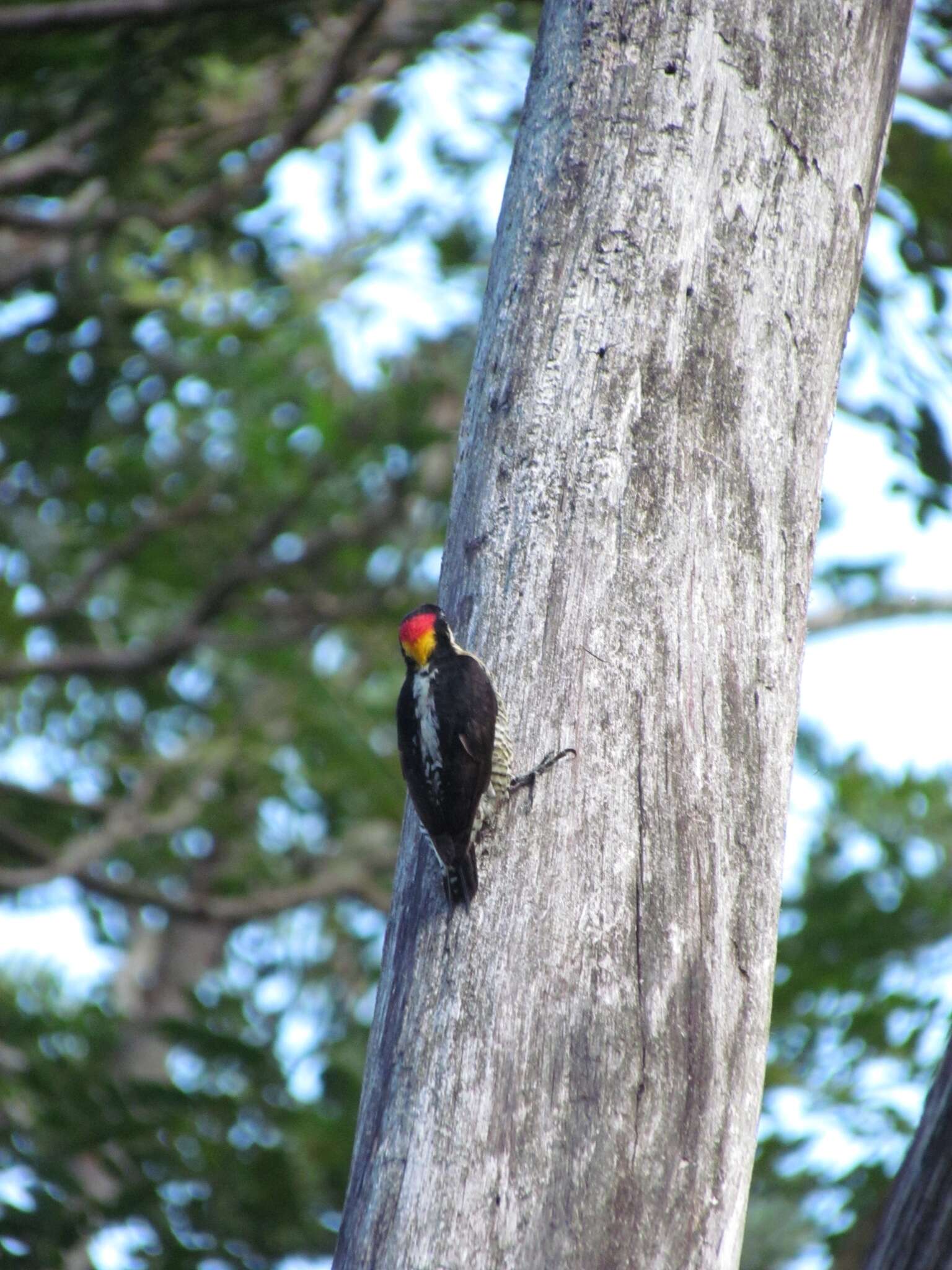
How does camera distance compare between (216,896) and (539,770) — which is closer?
(539,770)

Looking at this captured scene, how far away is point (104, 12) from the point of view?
5.11m

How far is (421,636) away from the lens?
9.32 feet

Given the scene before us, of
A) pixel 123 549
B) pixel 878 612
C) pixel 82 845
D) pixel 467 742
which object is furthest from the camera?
pixel 878 612

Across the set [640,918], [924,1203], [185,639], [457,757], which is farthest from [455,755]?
[185,639]

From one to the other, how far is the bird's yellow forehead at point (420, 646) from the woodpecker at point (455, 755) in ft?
0.14

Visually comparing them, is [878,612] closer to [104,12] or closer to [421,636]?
[104,12]

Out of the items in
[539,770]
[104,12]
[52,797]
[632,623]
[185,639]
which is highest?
[104,12]

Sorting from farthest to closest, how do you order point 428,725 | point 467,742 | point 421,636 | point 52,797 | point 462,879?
point 52,797 → point 421,636 → point 428,725 → point 467,742 → point 462,879

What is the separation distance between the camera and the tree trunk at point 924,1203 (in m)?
2.07

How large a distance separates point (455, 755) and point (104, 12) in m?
4.10

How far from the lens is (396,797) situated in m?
6.95

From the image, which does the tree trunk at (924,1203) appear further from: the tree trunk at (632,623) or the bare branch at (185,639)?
the bare branch at (185,639)

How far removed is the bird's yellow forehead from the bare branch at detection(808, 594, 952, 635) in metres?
6.77

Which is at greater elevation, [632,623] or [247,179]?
[247,179]
